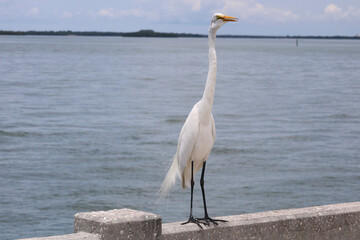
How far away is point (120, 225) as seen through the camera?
444 centimetres

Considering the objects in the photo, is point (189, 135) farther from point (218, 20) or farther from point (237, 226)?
point (237, 226)

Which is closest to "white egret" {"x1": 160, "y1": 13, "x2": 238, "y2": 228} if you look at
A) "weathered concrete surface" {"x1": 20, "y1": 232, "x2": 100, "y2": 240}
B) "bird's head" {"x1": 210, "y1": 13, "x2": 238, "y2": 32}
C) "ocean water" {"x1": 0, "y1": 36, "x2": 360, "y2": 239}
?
"bird's head" {"x1": 210, "y1": 13, "x2": 238, "y2": 32}

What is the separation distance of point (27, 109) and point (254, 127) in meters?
12.9

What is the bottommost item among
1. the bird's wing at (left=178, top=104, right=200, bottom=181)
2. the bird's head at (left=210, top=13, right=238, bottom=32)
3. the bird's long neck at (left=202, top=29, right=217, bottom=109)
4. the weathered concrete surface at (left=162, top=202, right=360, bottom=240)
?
the weathered concrete surface at (left=162, top=202, right=360, bottom=240)

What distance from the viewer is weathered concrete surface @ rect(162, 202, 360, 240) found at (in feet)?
16.5

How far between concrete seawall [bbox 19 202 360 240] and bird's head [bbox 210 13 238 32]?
5.48 feet

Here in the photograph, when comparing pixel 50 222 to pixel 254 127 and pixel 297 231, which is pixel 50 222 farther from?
pixel 254 127

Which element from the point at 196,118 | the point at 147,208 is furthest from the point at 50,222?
the point at 196,118

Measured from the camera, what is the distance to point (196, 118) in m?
5.99

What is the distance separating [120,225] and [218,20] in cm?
224

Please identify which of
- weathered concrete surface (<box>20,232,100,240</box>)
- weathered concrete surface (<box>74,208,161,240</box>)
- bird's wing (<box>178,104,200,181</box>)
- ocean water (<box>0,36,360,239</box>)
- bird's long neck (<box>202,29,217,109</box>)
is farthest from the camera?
ocean water (<box>0,36,360,239</box>)

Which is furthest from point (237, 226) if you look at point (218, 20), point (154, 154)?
point (154, 154)

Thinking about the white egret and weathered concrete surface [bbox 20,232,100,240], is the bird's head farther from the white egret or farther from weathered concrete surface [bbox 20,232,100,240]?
weathered concrete surface [bbox 20,232,100,240]

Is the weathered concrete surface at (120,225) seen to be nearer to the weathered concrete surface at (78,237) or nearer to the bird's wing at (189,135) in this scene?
the weathered concrete surface at (78,237)
